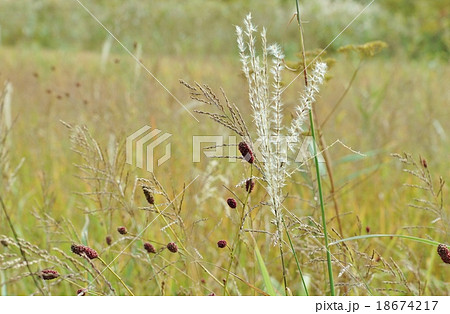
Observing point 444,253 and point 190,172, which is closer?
point 444,253

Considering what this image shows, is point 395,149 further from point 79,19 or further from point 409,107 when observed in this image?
point 79,19

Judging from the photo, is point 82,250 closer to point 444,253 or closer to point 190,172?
point 444,253

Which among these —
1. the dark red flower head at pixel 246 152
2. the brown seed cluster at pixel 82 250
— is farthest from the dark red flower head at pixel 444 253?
the brown seed cluster at pixel 82 250

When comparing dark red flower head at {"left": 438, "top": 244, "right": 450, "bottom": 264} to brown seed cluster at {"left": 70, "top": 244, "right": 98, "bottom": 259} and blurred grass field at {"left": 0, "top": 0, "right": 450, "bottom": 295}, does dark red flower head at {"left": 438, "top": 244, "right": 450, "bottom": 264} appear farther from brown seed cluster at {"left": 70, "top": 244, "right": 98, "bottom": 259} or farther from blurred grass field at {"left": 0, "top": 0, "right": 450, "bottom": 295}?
brown seed cluster at {"left": 70, "top": 244, "right": 98, "bottom": 259}

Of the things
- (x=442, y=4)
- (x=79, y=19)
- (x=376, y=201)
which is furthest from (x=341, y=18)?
(x=376, y=201)

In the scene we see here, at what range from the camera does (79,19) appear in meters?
8.33

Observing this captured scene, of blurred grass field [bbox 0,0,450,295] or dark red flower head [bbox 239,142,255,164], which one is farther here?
blurred grass field [bbox 0,0,450,295]

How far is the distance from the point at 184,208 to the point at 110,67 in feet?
9.56

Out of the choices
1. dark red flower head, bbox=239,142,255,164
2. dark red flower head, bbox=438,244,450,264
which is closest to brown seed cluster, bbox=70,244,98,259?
dark red flower head, bbox=239,142,255,164

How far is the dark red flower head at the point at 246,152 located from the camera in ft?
2.25

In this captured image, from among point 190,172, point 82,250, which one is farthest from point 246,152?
point 190,172

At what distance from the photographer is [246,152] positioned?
694 mm

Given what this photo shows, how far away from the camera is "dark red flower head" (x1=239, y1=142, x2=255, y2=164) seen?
68cm

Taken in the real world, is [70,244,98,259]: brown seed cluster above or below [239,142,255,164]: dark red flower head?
below
